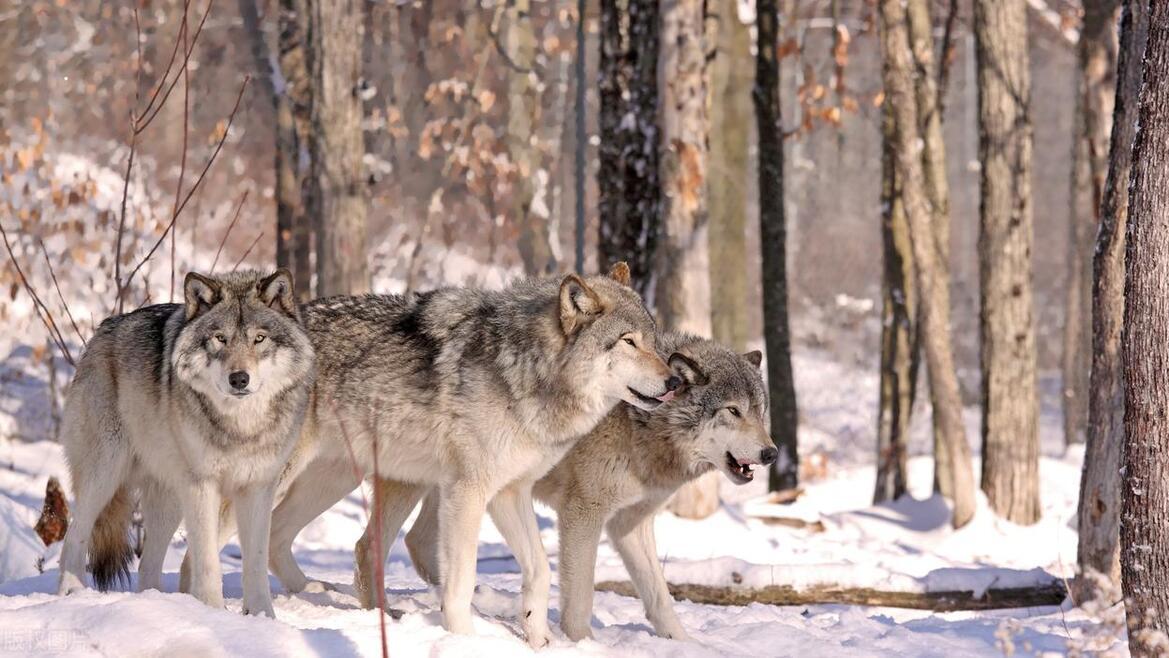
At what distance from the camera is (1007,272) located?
11.7 meters

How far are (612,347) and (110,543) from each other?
2542 mm

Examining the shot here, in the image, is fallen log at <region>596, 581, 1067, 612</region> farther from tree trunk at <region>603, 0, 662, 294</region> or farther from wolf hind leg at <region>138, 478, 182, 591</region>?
tree trunk at <region>603, 0, 662, 294</region>

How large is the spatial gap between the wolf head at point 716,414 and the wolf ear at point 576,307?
2.17ft

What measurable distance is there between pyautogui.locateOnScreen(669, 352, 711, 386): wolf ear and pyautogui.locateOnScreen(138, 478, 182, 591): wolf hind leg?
245 cm

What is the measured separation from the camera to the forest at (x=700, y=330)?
4.93 meters

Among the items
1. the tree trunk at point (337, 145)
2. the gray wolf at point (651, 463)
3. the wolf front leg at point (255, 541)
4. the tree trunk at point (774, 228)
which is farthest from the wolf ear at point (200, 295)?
the tree trunk at point (774, 228)

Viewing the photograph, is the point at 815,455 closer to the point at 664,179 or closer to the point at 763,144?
the point at 763,144

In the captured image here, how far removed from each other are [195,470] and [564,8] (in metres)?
21.5

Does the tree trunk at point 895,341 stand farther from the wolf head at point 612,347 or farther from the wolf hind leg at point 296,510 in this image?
the wolf hind leg at point 296,510

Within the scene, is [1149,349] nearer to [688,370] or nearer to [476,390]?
[688,370]

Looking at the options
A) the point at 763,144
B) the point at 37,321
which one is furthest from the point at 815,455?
the point at 37,321

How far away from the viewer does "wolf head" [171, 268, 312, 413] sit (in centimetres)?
527

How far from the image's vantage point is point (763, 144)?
14.0 m

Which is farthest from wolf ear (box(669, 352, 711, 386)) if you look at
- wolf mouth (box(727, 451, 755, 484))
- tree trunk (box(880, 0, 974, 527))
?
tree trunk (box(880, 0, 974, 527))
